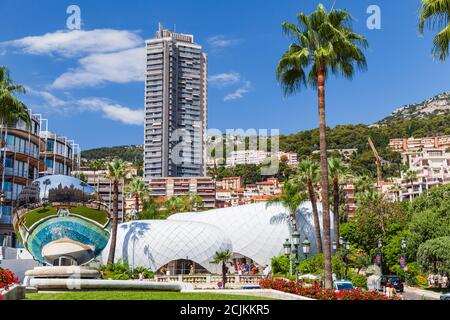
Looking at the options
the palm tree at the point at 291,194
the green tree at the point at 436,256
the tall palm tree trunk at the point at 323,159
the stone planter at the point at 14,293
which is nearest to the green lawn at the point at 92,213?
the tall palm tree trunk at the point at 323,159

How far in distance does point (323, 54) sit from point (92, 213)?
1390 cm

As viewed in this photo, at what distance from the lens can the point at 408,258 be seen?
59156mm

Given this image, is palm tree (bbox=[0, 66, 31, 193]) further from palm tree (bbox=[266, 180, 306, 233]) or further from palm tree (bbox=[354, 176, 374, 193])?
palm tree (bbox=[354, 176, 374, 193])

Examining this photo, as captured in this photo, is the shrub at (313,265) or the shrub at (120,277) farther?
the shrub at (313,265)

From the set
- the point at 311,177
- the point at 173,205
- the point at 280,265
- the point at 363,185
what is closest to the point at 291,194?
the point at 311,177

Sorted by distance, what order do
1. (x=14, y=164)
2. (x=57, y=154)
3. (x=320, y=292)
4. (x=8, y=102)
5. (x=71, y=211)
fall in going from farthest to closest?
(x=57, y=154)
(x=14, y=164)
(x=8, y=102)
(x=71, y=211)
(x=320, y=292)

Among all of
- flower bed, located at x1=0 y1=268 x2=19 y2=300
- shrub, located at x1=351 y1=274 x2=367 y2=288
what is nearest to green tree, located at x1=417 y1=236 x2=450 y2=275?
shrub, located at x1=351 y1=274 x2=367 y2=288

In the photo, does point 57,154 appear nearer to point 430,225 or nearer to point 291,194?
point 291,194

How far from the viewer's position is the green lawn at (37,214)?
93.3ft

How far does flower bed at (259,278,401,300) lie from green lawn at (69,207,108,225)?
9288 millimetres

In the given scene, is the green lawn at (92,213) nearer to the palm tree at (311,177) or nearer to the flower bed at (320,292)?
the flower bed at (320,292)

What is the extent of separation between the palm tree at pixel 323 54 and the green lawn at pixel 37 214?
13112 millimetres

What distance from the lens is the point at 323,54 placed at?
27.2m
